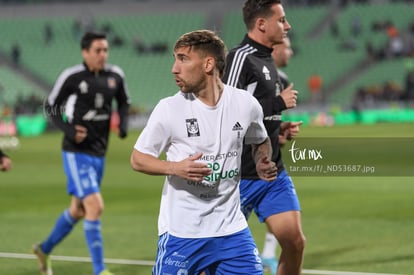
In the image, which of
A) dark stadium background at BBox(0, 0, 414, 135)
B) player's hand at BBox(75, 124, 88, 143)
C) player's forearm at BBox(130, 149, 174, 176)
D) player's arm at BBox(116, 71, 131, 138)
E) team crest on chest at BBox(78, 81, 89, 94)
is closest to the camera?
player's forearm at BBox(130, 149, 174, 176)

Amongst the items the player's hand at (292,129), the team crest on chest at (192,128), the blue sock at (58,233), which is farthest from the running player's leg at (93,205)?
the team crest on chest at (192,128)

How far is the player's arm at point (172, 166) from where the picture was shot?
461cm

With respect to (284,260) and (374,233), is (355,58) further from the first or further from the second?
(284,260)

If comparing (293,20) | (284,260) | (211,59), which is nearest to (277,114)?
(284,260)

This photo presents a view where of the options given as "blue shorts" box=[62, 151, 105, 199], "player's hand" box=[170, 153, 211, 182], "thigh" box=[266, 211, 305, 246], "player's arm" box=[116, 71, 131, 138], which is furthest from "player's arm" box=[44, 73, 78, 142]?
"player's hand" box=[170, 153, 211, 182]

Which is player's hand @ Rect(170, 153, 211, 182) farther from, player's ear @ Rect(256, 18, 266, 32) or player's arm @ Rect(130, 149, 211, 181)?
player's ear @ Rect(256, 18, 266, 32)

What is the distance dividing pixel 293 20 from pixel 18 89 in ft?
53.1

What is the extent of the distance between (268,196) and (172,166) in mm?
2123

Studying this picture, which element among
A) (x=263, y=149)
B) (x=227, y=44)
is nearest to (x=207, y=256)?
(x=263, y=149)

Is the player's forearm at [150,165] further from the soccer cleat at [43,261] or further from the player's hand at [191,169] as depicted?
the soccer cleat at [43,261]

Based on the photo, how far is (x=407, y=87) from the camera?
42.2 m

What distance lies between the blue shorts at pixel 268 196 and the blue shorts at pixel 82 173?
244 centimetres

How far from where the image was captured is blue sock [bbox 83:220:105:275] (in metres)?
8.13

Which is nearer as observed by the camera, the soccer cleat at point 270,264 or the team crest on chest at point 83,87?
the soccer cleat at point 270,264
